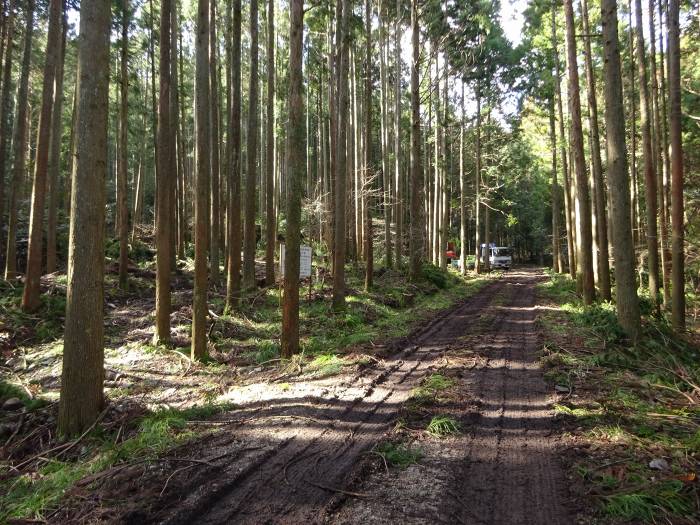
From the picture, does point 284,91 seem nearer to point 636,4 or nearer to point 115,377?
point 636,4

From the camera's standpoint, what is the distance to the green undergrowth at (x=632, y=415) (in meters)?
3.15

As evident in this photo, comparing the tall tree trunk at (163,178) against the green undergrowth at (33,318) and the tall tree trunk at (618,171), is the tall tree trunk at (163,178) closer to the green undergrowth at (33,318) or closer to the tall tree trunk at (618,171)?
the green undergrowth at (33,318)

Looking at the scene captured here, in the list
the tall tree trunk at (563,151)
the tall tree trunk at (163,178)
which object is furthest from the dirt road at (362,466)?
the tall tree trunk at (563,151)

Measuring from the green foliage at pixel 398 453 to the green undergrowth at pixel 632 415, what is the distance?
1.39 m

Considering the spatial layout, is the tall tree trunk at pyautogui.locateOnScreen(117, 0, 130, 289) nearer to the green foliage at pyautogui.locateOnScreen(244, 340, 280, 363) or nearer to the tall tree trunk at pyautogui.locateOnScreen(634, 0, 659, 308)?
the green foliage at pyautogui.locateOnScreen(244, 340, 280, 363)

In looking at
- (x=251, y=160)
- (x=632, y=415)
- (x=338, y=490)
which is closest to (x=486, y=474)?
(x=338, y=490)

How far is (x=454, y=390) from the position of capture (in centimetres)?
582

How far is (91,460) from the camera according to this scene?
4.50 metres

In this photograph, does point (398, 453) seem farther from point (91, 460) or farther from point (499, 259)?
point (499, 259)

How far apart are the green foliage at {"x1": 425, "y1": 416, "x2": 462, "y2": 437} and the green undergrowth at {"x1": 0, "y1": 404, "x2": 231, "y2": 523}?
8.64 ft

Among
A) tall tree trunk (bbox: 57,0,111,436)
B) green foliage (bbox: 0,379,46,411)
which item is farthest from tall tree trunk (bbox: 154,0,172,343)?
tall tree trunk (bbox: 57,0,111,436)

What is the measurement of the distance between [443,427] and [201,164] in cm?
636

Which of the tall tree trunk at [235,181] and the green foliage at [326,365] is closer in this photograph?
the green foliage at [326,365]

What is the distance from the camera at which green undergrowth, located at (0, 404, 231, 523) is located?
3.57 metres
